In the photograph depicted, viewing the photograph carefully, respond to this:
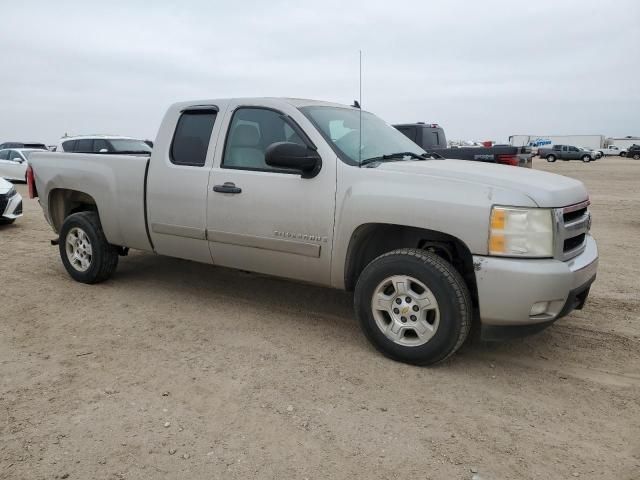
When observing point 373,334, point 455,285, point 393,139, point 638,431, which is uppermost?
point 393,139

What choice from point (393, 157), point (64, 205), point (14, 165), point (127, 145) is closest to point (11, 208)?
point (64, 205)

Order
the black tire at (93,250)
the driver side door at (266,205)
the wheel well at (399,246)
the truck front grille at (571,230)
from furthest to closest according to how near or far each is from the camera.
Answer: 1. the black tire at (93,250)
2. the driver side door at (266,205)
3. the wheel well at (399,246)
4. the truck front grille at (571,230)

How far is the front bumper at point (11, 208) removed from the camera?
30.7 ft

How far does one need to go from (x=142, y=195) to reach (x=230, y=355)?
1.93m

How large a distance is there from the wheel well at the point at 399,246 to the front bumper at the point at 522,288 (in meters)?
0.30

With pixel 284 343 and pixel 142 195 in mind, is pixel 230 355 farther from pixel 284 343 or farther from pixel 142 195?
A: pixel 142 195

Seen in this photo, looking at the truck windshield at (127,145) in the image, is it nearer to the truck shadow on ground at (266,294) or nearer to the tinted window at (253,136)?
the truck shadow on ground at (266,294)

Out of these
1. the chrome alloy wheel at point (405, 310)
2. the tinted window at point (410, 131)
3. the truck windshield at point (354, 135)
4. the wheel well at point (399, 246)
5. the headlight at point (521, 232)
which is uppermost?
the tinted window at point (410, 131)

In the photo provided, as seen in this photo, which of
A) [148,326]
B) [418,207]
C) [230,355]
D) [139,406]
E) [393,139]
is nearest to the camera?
[139,406]

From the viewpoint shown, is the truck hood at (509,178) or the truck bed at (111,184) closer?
the truck hood at (509,178)

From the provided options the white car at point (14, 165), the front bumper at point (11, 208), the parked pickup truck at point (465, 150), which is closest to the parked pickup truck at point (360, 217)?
the front bumper at point (11, 208)

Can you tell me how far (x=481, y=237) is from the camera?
3.32m

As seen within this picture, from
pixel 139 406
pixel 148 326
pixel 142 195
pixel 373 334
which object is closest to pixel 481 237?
pixel 373 334

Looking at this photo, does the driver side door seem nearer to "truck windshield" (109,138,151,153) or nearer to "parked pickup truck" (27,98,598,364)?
"parked pickup truck" (27,98,598,364)
